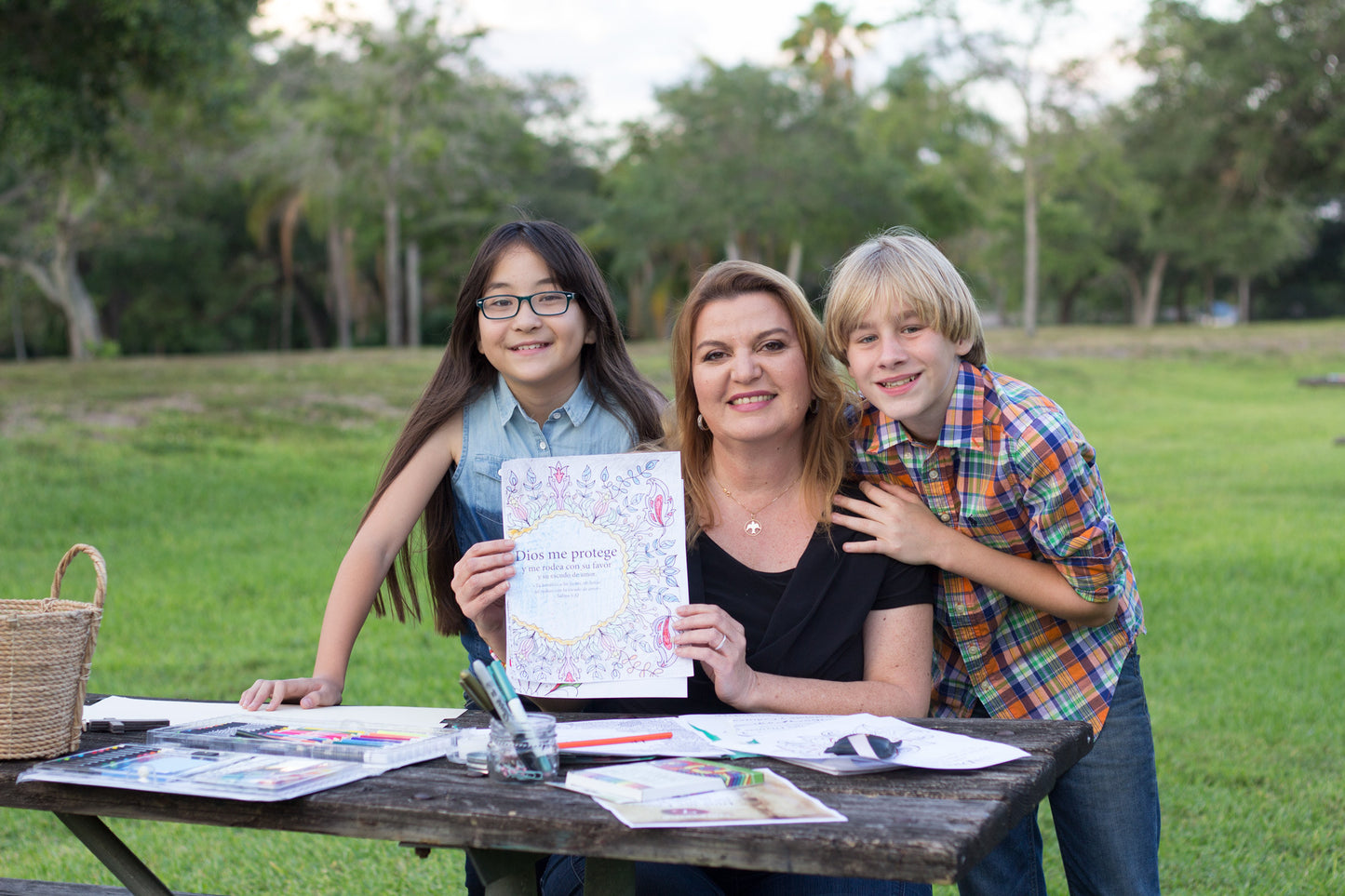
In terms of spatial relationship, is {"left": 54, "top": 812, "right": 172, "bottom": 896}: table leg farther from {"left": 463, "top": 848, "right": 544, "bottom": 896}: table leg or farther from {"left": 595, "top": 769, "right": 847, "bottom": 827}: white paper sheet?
{"left": 595, "top": 769, "right": 847, "bottom": 827}: white paper sheet

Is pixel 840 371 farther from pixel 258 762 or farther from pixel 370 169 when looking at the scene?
pixel 370 169

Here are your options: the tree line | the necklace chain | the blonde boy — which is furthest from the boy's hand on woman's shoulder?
the tree line

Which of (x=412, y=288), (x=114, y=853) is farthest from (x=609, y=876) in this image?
(x=412, y=288)

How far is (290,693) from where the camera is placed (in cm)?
253

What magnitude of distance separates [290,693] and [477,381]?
984 millimetres

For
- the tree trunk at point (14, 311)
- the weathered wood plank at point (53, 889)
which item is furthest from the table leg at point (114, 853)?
the tree trunk at point (14, 311)

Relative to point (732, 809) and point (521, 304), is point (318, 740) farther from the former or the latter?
point (521, 304)

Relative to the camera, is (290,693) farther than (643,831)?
Yes

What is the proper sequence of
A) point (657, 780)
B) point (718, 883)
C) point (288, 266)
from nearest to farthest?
point (657, 780) < point (718, 883) < point (288, 266)

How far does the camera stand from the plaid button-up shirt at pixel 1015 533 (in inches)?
96.5

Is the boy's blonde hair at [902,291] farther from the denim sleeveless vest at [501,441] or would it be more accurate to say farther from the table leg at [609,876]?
the table leg at [609,876]

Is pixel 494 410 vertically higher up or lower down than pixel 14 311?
A: lower down

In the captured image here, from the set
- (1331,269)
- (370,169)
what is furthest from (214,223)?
(1331,269)

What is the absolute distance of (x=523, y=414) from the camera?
312cm
